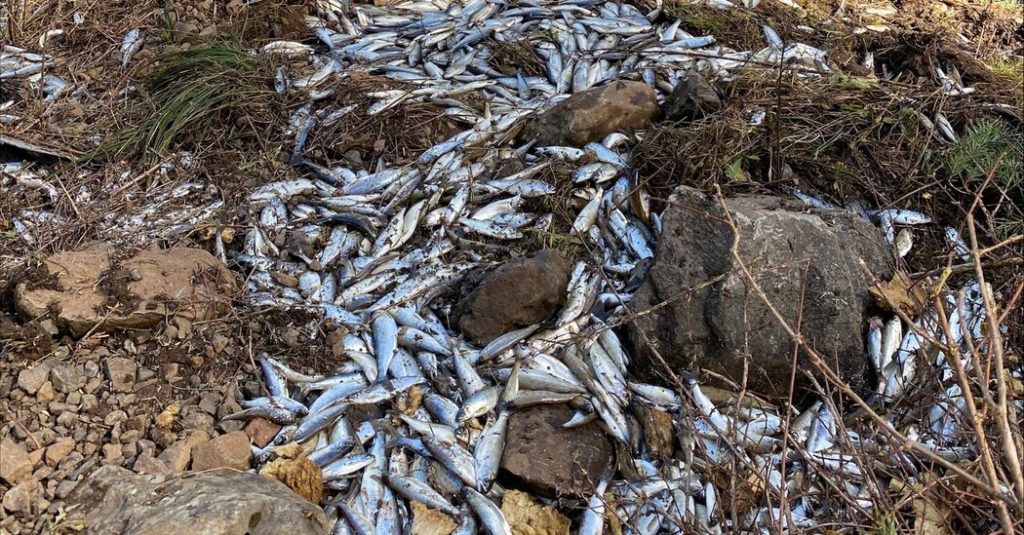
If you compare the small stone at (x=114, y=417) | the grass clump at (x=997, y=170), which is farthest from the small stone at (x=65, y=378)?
the grass clump at (x=997, y=170)

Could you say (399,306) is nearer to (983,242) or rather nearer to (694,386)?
(694,386)

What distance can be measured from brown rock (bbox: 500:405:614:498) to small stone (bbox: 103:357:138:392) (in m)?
1.58

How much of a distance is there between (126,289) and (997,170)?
4.44 metres

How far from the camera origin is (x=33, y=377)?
3.24 metres

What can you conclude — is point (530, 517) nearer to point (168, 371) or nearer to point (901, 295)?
point (168, 371)

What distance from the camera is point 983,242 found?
4.45 m

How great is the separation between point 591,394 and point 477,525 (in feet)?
2.54

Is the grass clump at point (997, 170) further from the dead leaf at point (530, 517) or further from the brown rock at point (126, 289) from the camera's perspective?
the brown rock at point (126, 289)

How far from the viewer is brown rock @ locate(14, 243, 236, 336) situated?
11.1 feet

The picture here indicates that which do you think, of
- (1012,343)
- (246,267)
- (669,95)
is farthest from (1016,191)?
(246,267)

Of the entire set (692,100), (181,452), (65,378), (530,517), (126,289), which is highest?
(692,100)

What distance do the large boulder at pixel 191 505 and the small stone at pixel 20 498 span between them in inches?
5.1

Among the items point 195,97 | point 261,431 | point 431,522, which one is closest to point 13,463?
point 261,431

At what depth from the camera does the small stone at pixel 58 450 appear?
118 inches
